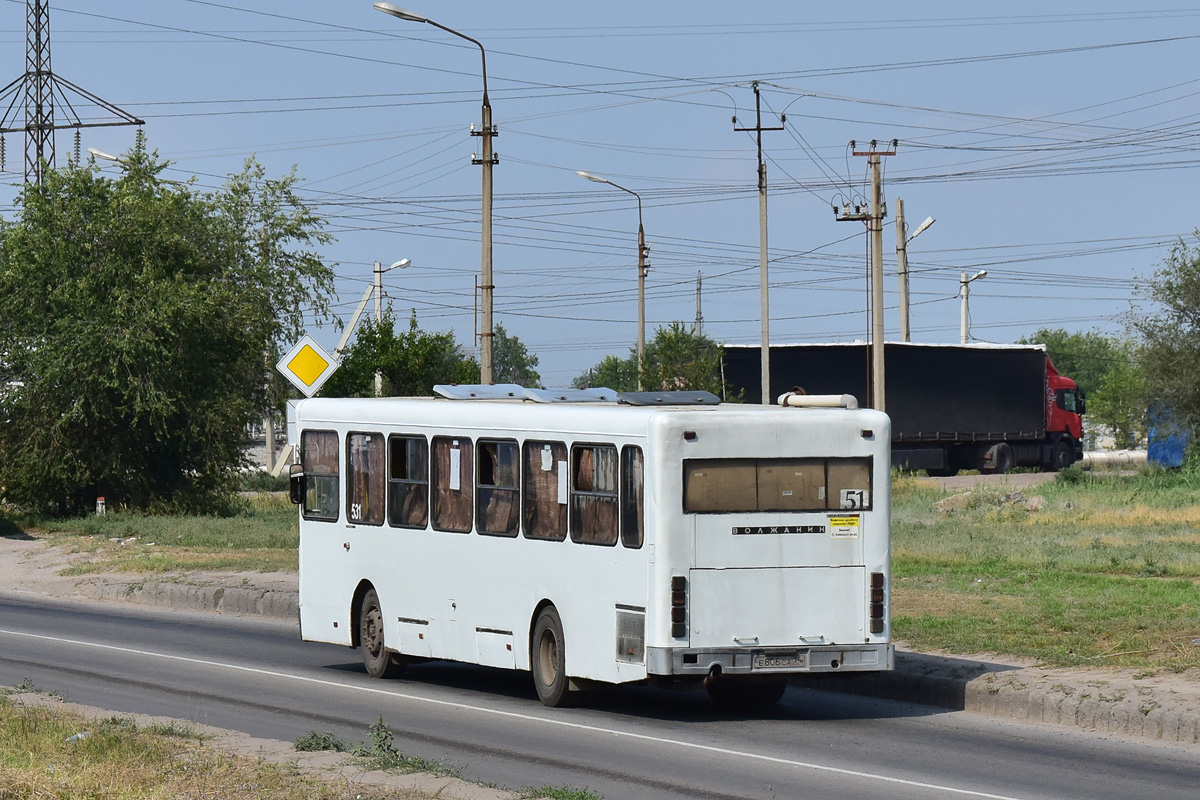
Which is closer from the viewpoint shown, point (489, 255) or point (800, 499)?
point (800, 499)

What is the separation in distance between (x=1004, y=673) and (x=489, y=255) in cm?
1710

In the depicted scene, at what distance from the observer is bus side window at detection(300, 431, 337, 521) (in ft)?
56.5

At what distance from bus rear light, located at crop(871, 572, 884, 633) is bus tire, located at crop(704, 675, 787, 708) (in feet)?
3.75

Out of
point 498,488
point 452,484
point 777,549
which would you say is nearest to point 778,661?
point 777,549

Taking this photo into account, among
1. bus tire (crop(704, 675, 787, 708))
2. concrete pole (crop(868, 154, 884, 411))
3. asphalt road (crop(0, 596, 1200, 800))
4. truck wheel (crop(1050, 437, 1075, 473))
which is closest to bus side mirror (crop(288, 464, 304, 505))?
asphalt road (crop(0, 596, 1200, 800))

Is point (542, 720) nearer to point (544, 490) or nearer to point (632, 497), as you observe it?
point (632, 497)

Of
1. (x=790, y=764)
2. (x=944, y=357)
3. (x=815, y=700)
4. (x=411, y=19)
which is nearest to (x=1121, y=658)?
(x=815, y=700)

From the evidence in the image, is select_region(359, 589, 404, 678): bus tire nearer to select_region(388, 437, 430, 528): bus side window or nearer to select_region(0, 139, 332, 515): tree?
select_region(388, 437, 430, 528): bus side window

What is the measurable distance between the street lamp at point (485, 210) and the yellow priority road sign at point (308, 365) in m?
6.73

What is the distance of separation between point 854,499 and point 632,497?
1802 millimetres

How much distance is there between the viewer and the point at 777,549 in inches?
525

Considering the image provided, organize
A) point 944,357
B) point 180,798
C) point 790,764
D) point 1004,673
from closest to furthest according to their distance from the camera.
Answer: point 180,798 → point 790,764 → point 1004,673 → point 944,357

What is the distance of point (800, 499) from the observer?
13469 millimetres

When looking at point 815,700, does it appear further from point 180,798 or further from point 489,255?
point 489,255
